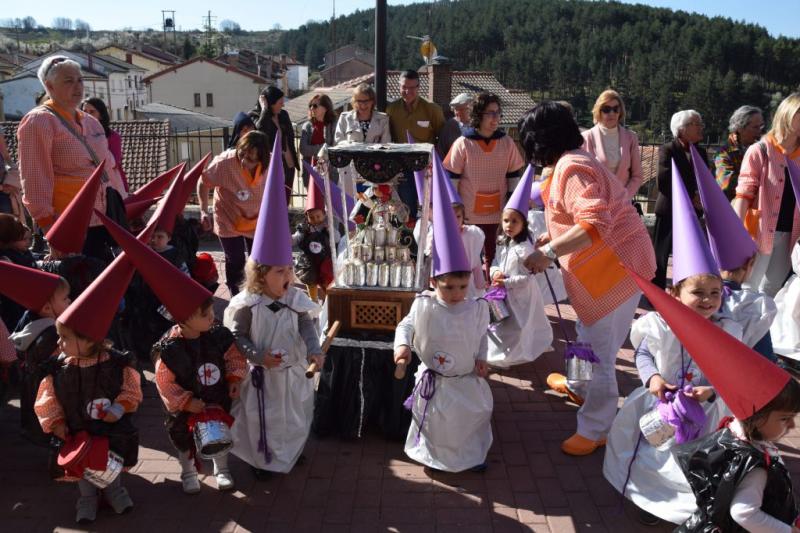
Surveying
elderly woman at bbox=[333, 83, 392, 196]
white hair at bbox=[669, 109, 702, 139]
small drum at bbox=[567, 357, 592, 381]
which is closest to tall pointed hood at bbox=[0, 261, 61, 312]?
small drum at bbox=[567, 357, 592, 381]

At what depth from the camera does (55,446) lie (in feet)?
11.6

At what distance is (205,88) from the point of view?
61.9 m

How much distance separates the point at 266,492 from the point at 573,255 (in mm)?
2165

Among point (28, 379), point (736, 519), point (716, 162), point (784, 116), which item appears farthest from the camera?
point (716, 162)

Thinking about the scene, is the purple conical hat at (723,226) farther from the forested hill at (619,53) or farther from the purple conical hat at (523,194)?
the forested hill at (619,53)

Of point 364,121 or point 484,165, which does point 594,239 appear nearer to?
point 484,165

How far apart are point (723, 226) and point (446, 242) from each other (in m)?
1.45

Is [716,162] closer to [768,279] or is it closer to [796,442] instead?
[768,279]

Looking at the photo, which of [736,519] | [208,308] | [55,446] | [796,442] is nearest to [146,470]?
[55,446]

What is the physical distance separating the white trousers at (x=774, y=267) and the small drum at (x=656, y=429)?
2.79 m

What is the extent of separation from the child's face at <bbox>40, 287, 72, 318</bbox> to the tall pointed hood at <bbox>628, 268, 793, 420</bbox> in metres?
3.04

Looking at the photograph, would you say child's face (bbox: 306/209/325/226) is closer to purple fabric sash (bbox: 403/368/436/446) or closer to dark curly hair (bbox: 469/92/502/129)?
dark curly hair (bbox: 469/92/502/129)

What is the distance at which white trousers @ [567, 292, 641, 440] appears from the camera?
4.04 metres

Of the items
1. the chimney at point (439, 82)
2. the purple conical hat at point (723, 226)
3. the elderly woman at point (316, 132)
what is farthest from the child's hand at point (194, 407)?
the chimney at point (439, 82)
